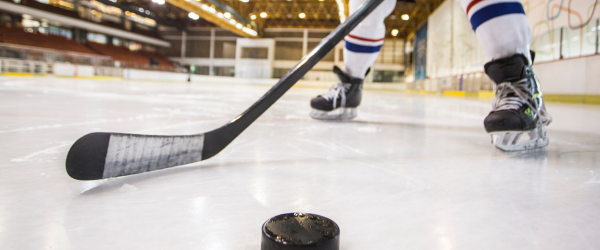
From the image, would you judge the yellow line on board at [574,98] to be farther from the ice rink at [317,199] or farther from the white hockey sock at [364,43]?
the ice rink at [317,199]

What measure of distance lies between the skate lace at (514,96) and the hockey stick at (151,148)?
0.42 meters

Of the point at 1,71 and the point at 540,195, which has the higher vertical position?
the point at 1,71

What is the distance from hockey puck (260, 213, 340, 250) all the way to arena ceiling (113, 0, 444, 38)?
11.9m

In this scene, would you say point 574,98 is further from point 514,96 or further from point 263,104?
point 263,104

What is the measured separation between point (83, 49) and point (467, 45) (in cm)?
1652

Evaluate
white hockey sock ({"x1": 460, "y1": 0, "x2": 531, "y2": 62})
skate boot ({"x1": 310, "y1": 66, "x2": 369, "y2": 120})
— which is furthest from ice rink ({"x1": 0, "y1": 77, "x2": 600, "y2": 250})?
skate boot ({"x1": 310, "y1": 66, "x2": 369, "y2": 120})

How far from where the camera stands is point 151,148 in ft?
1.56

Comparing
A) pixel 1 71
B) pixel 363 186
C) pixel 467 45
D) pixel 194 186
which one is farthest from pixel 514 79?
pixel 1 71

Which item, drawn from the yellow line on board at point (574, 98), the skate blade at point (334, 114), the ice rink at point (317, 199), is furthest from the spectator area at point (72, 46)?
the ice rink at point (317, 199)

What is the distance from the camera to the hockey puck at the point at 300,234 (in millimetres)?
222

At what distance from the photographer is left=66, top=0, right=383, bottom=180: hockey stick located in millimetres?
382

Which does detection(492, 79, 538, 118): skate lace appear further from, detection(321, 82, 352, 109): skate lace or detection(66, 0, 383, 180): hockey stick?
detection(321, 82, 352, 109): skate lace

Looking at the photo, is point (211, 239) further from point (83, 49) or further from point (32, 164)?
point (83, 49)

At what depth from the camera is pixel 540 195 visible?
1.36ft
